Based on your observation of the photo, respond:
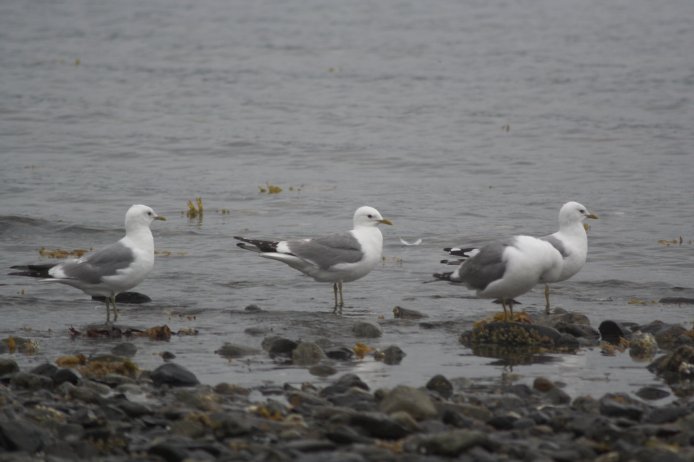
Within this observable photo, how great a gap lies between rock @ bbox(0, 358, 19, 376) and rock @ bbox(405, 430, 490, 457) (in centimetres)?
343

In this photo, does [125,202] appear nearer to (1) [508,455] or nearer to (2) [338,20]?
(1) [508,455]

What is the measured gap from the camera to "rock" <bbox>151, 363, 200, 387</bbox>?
333 inches

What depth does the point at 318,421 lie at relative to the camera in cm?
730

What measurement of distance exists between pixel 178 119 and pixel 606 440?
66.2 feet

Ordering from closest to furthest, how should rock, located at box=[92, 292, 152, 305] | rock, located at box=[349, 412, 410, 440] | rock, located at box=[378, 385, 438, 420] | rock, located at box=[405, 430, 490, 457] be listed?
rock, located at box=[405, 430, 490, 457], rock, located at box=[349, 412, 410, 440], rock, located at box=[378, 385, 438, 420], rock, located at box=[92, 292, 152, 305]

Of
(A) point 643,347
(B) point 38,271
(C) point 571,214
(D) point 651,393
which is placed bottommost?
(D) point 651,393

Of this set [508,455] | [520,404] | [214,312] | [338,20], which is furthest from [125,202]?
[338,20]

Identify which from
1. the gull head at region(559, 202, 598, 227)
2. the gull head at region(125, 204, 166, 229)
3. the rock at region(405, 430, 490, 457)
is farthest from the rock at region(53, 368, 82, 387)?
the gull head at region(559, 202, 598, 227)

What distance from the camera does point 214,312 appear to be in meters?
11.6

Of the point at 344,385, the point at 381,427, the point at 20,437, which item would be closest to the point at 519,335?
the point at 344,385

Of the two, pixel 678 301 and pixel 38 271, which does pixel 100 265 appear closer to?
pixel 38 271

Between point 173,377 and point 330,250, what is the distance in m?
3.85

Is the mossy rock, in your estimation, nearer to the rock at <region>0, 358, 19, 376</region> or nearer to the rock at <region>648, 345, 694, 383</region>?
the rock at <region>648, 345, 694, 383</region>

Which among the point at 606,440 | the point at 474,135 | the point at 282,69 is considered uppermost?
the point at 282,69
